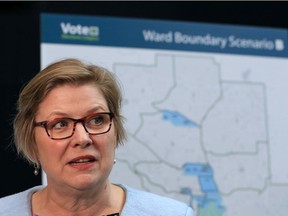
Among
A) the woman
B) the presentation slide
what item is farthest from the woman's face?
the presentation slide

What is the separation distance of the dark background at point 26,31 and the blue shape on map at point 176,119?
1.63 feet

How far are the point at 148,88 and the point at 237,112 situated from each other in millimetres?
466

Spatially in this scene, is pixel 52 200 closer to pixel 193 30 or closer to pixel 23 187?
pixel 23 187

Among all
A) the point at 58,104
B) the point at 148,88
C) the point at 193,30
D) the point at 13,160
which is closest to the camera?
the point at 58,104

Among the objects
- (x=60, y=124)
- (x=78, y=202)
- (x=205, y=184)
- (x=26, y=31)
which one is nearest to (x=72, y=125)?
(x=60, y=124)

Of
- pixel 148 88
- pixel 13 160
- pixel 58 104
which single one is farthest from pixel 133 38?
pixel 58 104

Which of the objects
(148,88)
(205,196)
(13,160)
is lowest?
(205,196)

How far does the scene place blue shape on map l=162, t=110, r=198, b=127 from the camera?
2359 millimetres

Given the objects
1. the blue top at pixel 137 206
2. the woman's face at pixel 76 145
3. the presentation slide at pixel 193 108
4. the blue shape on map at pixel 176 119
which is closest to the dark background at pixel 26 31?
the presentation slide at pixel 193 108

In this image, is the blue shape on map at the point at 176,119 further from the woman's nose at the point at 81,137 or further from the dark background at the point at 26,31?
the woman's nose at the point at 81,137

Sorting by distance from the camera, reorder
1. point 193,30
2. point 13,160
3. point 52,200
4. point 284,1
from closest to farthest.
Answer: point 52,200
point 13,160
point 193,30
point 284,1

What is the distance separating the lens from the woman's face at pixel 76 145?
128cm

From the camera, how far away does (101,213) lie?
1404mm

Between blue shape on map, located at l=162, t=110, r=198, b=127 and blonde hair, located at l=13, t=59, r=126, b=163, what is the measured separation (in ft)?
2.95
